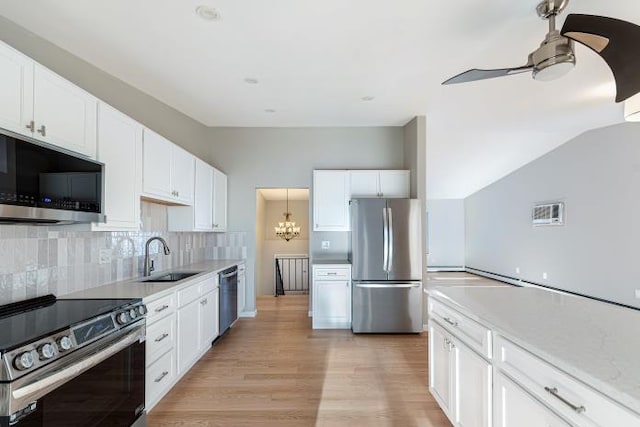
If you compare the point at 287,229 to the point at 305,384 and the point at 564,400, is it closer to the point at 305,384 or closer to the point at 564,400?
the point at 305,384

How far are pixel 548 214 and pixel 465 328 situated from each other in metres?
6.51

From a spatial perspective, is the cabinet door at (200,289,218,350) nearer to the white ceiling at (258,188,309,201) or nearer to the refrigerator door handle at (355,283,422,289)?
the refrigerator door handle at (355,283,422,289)

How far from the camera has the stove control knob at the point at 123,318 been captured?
1.83m

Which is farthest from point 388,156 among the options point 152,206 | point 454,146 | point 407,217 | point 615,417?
point 615,417

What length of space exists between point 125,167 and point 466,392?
2.81 metres

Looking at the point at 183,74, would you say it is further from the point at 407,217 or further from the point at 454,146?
the point at 454,146

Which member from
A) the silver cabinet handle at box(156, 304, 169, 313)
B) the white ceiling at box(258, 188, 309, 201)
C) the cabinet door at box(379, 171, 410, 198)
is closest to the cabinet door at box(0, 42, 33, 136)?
the silver cabinet handle at box(156, 304, 169, 313)

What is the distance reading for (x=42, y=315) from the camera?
171 cm

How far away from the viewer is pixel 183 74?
314 centimetres

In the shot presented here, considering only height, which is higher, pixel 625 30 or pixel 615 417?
pixel 625 30

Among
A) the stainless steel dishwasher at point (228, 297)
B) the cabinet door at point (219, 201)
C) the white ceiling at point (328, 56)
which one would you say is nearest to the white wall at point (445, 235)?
the white ceiling at point (328, 56)

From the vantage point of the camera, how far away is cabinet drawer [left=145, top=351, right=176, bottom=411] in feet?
7.46

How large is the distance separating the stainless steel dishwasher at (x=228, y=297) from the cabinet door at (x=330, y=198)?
136cm

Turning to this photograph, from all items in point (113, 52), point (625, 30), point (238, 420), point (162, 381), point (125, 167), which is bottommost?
point (238, 420)
